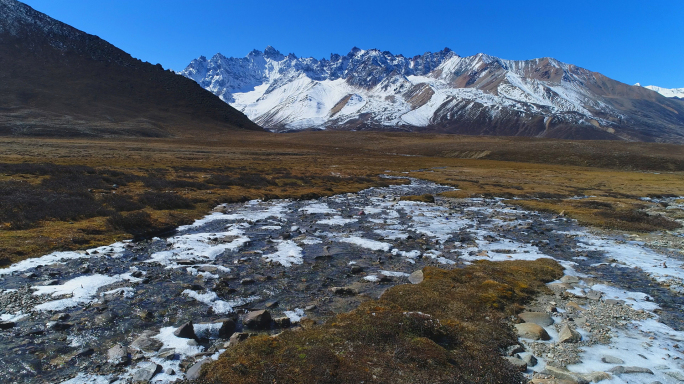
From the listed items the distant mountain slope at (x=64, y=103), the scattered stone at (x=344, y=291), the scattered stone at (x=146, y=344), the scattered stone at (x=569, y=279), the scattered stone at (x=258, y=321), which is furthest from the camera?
the distant mountain slope at (x=64, y=103)

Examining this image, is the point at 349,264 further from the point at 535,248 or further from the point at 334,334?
the point at 535,248

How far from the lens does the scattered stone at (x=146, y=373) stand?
640 cm

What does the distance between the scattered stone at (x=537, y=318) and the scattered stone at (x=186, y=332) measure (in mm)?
8725

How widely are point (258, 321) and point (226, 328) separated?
2.59ft

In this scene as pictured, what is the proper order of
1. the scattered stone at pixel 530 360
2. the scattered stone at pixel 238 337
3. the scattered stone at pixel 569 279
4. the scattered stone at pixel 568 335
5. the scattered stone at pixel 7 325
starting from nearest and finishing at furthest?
the scattered stone at pixel 530 360 < the scattered stone at pixel 238 337 < the scattered stone at pixel 7 325 < the scattered stone at pixel 568 335 < the scattered stone at pixel 569 279

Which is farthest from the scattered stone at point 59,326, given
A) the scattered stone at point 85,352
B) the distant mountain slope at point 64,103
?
the distant mountain slope at point 64,103

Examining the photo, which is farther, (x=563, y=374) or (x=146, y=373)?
(x=563, y=374)

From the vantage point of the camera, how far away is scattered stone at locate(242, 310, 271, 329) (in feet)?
28.3

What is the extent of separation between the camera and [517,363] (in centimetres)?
700

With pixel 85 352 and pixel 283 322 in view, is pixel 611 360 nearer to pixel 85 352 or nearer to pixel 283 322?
pixel 283 322

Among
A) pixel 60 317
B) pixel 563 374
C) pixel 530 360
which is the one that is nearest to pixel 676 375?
pixel 563 374

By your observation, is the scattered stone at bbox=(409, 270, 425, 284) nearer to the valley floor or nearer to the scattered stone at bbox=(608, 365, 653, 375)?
the valley floor

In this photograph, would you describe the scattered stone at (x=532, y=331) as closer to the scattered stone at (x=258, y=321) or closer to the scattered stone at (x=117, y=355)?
the scattered stone at (x=258, y=321)

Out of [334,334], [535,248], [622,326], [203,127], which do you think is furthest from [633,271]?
[203,127]
